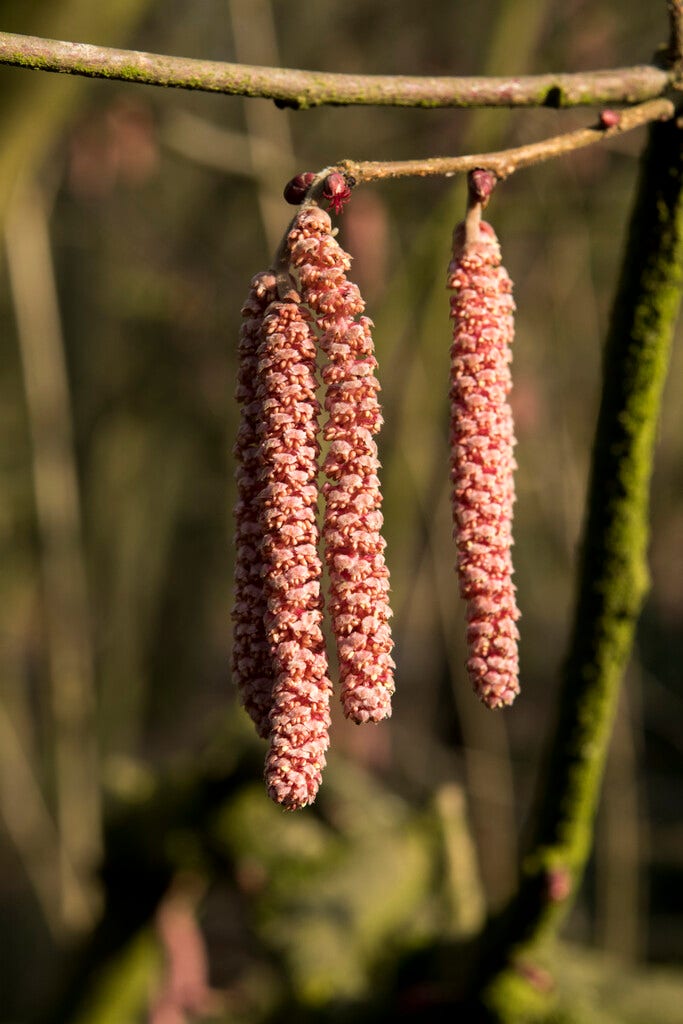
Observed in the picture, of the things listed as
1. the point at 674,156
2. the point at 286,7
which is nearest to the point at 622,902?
the point at 674,156

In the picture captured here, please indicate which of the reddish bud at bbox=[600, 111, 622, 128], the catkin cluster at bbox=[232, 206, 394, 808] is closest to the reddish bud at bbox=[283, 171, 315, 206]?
the catkin cluster at bbox=[232, 206, 394, 808]

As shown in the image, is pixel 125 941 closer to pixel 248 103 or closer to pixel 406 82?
pixel 406 82

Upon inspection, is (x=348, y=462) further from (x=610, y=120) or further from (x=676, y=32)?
(x=676, y=32)

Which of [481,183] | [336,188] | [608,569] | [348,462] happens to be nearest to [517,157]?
[481,183]

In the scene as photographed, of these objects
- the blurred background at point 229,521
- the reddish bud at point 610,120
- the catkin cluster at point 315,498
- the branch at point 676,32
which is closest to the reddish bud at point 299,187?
the catkin cluster at point 315,498

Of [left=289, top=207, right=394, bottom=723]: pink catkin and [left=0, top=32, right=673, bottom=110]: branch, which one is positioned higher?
[left=0, top=32, right=673, bottom=110]: branch

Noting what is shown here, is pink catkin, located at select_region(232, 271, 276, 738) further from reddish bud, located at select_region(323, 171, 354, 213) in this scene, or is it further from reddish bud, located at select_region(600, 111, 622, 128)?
reddish bud, located at select_region(600, 111, 622, 128)
